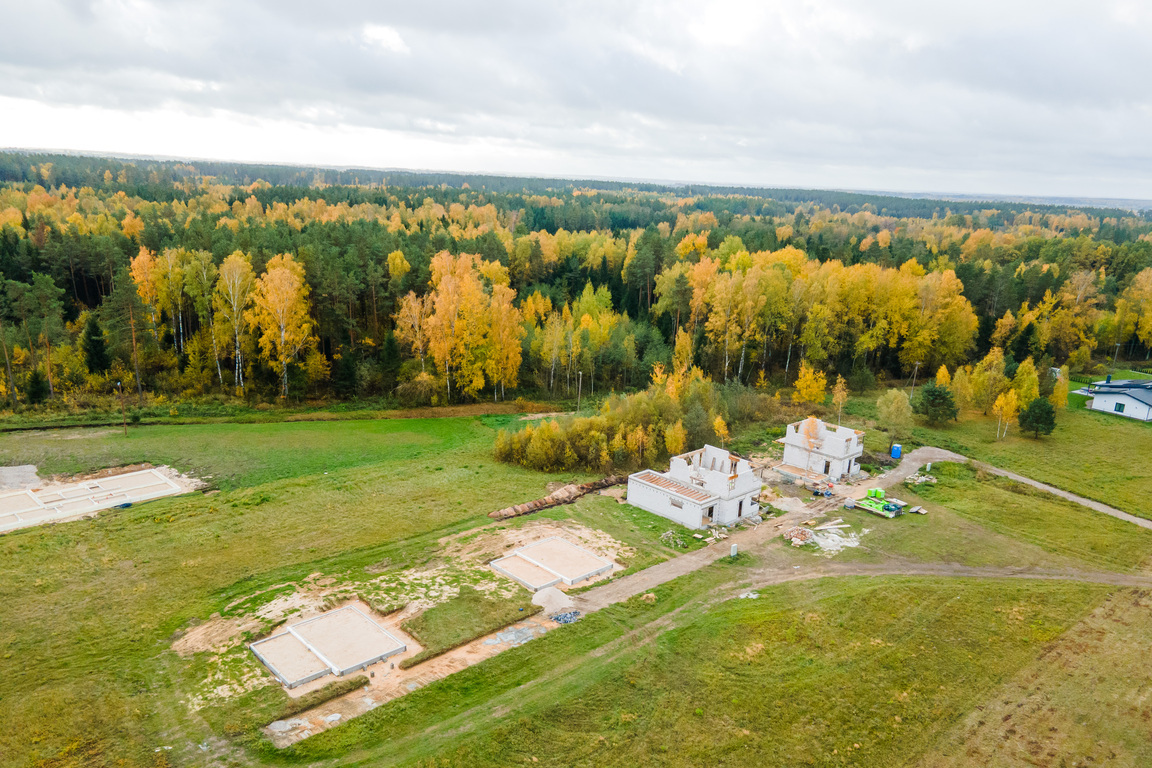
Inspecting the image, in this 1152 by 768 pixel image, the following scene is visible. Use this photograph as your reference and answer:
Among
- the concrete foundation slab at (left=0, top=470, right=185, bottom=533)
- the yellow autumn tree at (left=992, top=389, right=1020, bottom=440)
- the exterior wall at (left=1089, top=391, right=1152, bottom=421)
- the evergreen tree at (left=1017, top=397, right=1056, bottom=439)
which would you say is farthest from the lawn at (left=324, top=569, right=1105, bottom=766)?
the exterior wall at (left=1089, top=391, right=1152, bottom=421)

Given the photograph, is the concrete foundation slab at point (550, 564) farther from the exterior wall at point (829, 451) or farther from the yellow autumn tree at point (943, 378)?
the yellow autumn tree at point (943, 378)

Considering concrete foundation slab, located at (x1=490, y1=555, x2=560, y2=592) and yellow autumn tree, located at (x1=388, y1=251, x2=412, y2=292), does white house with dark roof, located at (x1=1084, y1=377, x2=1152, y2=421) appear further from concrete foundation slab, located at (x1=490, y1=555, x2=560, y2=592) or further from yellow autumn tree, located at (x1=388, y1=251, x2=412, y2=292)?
yellow autumn tree, located at (x1=388, y1=251, x2=412, y2=292)

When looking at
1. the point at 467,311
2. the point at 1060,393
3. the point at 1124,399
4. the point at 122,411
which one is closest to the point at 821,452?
the point at 467,311

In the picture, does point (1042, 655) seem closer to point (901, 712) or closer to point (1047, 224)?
point (901, 712)

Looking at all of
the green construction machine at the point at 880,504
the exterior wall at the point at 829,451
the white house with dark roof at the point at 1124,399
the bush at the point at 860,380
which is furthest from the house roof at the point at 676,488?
the white house with dark roof at the point at 1124,399

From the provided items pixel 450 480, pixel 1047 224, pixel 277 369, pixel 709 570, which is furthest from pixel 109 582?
pixel 1047 224
